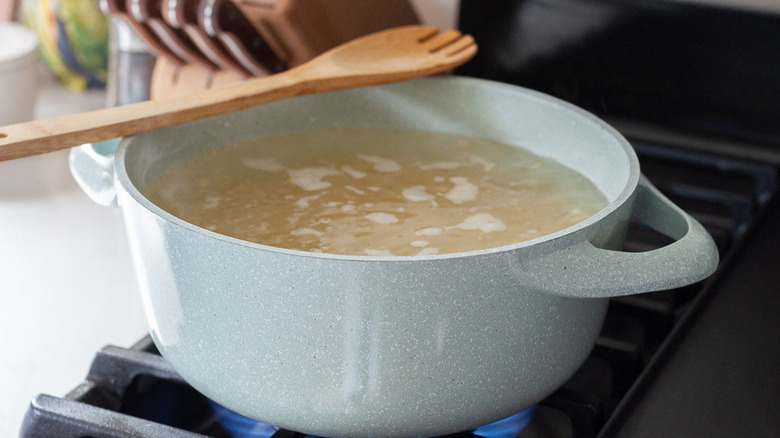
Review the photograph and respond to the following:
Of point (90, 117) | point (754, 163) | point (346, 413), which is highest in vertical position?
point (90, 117)

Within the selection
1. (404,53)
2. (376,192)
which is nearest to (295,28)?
(404,53)

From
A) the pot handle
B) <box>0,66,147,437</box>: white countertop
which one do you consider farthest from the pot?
<box>0,66,147,437</box>: white countertop

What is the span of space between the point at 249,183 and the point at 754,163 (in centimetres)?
54

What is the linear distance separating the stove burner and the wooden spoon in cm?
19

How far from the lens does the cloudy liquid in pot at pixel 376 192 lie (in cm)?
53

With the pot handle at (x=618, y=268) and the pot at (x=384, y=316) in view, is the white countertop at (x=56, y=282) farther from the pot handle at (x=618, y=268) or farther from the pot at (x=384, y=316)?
the pot handle at (x=618, y=268)

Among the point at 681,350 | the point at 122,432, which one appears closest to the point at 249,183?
the point at 122,432

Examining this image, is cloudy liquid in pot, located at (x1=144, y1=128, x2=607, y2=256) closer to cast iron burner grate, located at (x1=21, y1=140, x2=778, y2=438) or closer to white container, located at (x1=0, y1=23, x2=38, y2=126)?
cast iron burner grate, located at (x1=21, y1=140, x2=778, y2=438)

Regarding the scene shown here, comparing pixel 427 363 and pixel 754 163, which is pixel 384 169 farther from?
pixel 754 163

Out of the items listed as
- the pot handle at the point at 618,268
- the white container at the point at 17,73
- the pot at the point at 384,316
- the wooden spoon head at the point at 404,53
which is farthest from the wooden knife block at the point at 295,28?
the pot handle at the point at 618,268

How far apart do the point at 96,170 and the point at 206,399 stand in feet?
0.57

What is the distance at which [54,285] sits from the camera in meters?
0.78

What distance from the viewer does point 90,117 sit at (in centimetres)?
50

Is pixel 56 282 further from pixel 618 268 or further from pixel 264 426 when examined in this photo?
pixel 618 268
